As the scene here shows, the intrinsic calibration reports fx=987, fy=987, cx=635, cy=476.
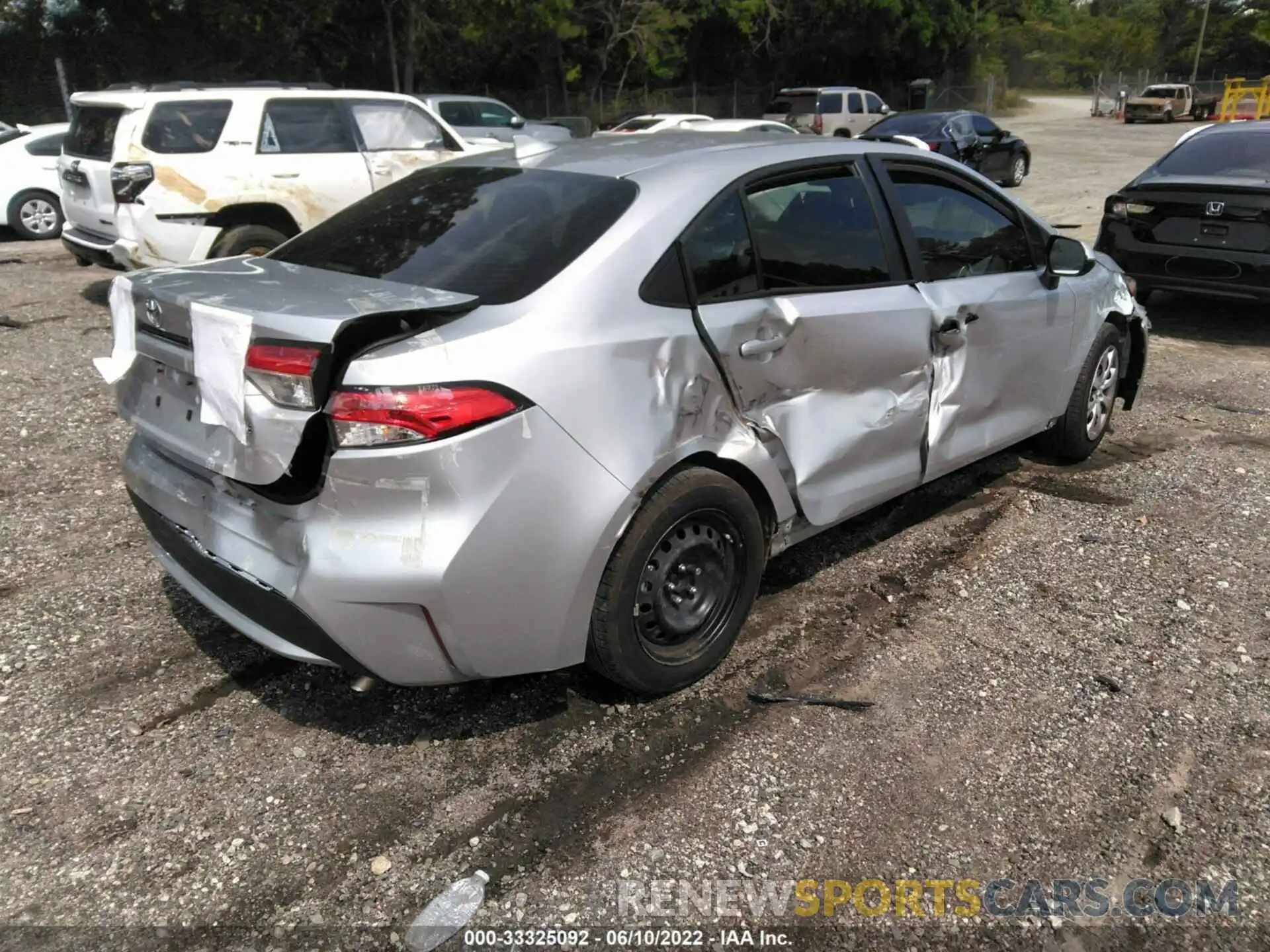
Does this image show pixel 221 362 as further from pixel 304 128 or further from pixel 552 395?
pixel 304 128

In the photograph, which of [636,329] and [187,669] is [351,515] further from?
[187,669]

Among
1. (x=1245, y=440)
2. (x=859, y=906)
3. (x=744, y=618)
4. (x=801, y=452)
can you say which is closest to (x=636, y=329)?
(x=801, y=452)

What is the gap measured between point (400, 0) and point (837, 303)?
2948 centimetres

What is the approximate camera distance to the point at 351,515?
2.51 m

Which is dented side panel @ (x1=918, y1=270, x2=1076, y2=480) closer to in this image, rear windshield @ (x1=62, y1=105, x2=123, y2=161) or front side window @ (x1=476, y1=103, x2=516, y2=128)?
rear windshield @ (x1=62, y1=105, x2=123, y2=161)

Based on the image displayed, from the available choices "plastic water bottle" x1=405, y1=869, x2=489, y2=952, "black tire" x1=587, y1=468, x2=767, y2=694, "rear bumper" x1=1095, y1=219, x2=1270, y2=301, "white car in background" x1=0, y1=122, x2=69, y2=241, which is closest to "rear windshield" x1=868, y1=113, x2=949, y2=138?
"rear bumper" x1=1095, y1=219, x2=1270, y2=301

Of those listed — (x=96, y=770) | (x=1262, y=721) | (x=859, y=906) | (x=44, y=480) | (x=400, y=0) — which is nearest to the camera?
(x=859, y=906)

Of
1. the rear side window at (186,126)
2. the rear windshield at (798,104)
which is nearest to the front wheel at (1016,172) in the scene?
the rear windshield at (798,104)

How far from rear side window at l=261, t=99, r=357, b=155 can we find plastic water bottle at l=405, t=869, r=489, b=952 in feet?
24.3

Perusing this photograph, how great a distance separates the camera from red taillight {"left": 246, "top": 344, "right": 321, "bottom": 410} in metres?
2.44

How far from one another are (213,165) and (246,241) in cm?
64

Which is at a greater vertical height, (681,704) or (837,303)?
(837,303)

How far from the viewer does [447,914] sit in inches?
94.2

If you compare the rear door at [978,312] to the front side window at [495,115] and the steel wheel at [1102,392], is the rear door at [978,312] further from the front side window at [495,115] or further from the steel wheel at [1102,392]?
the front side window at [495,115]
